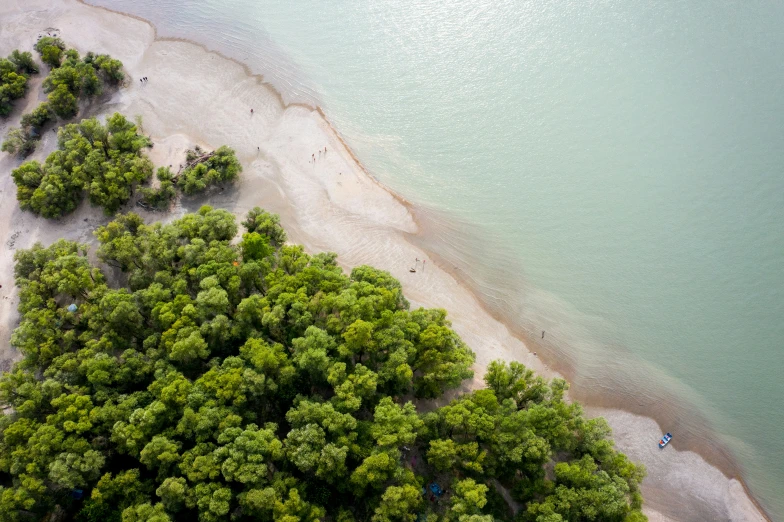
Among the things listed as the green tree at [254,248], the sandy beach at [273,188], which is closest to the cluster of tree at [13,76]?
the sandy beach at [273,188]

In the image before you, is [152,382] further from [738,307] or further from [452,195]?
[738,307]

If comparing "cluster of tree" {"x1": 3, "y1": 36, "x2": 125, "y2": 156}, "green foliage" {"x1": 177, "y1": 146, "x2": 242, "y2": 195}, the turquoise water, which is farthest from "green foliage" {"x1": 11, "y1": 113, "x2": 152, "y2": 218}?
the turquoise water

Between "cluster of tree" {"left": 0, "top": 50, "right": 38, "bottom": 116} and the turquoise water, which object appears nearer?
the turquoise water

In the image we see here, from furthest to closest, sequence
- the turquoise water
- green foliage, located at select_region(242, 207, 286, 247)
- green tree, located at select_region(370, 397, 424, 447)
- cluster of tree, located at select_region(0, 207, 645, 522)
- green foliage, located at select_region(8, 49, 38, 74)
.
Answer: green foliage, located at select_region(8, 49, 38, 74)
green foliage, located at select_region(242, 207, 286, 247)
the turquoise water
green tree, located at select_region(370, 397, 424, 447)
cluster of tree, located at select_region(0, 207, 645, 522)

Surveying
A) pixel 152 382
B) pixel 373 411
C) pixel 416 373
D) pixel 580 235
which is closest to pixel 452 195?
pixel 580 235

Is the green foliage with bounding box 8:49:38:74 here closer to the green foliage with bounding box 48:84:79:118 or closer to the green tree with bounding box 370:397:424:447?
the green foliage with bounding box 48:84:79:118
